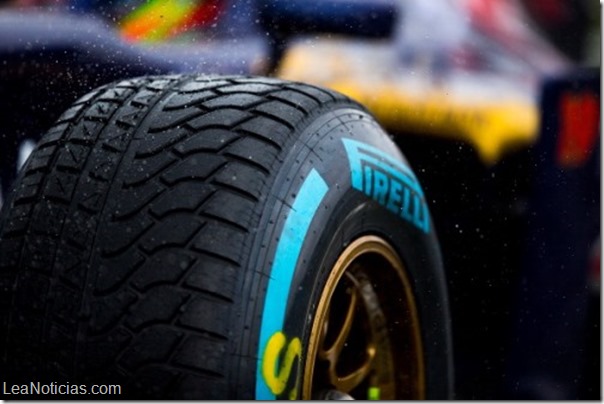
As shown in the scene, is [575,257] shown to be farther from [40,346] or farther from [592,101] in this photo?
[40,346]

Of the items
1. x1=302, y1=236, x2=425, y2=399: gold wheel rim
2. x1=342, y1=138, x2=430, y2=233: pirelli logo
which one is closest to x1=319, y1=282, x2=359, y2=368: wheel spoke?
x1=302, y1=236, x2=425, y2=399: gold wheel rim

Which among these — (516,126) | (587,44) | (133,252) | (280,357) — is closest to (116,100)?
(133,252)

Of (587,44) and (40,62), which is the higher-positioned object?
(587,44)

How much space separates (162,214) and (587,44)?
3.73ft

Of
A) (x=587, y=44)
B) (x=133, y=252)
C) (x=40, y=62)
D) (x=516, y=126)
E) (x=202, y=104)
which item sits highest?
(x=587, y=44)

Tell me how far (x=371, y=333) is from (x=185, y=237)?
40 centimetres

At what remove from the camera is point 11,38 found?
3.69 ft

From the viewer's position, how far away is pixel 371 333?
3.83ft

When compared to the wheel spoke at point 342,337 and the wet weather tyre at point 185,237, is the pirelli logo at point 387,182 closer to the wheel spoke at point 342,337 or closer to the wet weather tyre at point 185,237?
the wet weather tyre at point 185,237

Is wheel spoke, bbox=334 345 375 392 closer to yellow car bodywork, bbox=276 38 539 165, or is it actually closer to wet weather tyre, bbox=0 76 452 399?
wet weather tyre, bbox=0 76 452 399

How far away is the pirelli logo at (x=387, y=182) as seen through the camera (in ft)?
3.34

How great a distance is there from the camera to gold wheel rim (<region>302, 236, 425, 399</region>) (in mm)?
1075

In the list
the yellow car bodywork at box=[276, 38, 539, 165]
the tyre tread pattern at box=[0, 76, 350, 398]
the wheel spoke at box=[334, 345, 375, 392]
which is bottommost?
the wheel spoke at box=[334, 345, 375, 392]

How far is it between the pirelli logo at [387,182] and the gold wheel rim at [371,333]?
0.06 m
